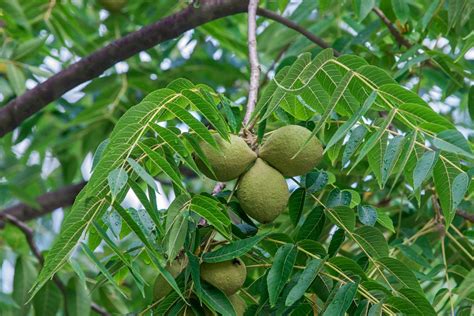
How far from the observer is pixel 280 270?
1359 millimetres

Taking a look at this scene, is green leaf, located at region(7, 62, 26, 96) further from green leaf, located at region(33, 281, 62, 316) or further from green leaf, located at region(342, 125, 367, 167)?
green leaf, located at region(342, 125, 367, 167)

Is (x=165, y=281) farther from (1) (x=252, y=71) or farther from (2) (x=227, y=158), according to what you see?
(1) (x=252, y=71)

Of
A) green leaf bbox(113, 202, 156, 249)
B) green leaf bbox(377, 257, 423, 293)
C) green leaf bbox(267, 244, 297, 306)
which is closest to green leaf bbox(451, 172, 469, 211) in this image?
green leaf bbox(377, 257, 423, 293)

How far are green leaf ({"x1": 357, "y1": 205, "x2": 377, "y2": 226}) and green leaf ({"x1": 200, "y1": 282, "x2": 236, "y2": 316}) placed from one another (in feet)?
1.04

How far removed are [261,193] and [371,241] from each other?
215mm

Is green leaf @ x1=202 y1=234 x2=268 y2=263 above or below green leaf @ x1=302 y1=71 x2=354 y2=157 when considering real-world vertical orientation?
below

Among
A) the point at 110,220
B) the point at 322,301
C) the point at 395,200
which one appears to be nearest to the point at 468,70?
the point at 395,200

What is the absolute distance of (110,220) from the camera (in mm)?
1275

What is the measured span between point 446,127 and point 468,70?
3.34 feet

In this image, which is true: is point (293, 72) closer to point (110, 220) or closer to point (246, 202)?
point (246, 202)

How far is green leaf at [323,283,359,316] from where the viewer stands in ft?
4.26

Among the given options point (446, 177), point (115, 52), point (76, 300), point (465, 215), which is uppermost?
point (446, 177)

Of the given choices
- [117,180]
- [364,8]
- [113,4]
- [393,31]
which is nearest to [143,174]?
[117,180]

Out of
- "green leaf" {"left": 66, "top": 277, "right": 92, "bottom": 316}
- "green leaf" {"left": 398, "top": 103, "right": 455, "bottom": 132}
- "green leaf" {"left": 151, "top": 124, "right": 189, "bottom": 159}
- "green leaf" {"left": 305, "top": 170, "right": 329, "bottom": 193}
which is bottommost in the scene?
"green leaf" {"left": 66, "top": 277, "right": 92, "bottom": 316}
